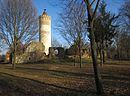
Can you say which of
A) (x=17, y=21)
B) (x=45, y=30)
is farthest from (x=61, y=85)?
(x=45, y=30)

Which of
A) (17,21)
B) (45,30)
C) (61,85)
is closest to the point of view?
(61,85)

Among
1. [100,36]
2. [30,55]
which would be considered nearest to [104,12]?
[100,36]

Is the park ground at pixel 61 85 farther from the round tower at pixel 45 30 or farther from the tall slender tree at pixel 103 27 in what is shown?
the round tower at pixel 45 30

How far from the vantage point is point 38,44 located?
8188 centimetres

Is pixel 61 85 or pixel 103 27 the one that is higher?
pixel 103 27

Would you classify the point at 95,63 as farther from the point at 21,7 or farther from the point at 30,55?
the point at 30,55

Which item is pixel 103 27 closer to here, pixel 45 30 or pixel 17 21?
pixel 17 21

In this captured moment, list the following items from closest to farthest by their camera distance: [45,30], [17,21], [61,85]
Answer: [61,85] → [17,21] → [45,30]

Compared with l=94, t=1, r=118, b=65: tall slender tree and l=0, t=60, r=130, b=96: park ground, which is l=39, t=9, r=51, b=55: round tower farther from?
l=0, t=60, r=130, b=96: park ground

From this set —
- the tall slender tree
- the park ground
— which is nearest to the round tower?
the tall slender tree

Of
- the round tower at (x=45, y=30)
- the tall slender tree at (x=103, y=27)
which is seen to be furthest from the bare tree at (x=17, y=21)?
the round tower at (x=45, y=30)

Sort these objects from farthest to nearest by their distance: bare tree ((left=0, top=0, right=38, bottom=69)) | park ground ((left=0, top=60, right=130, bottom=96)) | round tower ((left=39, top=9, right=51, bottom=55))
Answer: round tower ((left=39, top=9, right=51, bottom=55)) → bare tree ((left=0, top=0, right=38, bottom=69)) → park ground ((left=0, top=60, right=130, bottom=96))

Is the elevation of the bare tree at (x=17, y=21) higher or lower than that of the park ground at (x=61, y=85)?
higher

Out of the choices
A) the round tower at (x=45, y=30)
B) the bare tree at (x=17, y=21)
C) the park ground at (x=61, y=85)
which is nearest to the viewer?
the park ground at (x=61, y=85)
